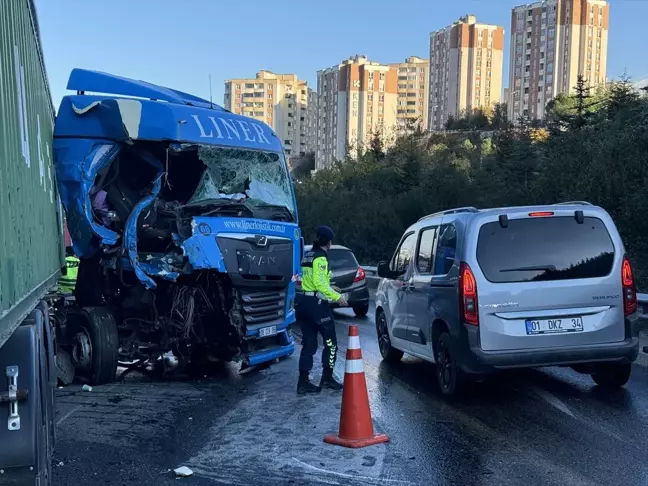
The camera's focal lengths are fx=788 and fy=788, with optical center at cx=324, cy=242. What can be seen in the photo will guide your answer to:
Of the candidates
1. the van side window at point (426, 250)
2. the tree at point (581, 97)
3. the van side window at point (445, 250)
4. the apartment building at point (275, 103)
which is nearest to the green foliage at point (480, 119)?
the tree at point (581, 97)

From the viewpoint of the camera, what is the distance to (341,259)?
55.7ft

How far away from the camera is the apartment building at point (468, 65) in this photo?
133125mm

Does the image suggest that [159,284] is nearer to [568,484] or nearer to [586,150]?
[568,484]

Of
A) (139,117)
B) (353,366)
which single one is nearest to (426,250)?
(353,366)

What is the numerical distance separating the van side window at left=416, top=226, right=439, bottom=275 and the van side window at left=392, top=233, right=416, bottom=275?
0.36 m

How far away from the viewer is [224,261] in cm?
848

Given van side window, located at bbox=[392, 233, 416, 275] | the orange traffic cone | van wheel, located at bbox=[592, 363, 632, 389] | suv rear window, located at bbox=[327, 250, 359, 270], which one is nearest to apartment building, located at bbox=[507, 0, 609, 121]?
suv rear window, located at bbox=[327, 250, 359, 270]

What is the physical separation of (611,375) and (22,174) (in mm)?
6142

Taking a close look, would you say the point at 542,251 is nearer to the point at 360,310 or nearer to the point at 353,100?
the point at 360,310

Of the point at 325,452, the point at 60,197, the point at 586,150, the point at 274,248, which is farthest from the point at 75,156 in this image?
the point at 586,150

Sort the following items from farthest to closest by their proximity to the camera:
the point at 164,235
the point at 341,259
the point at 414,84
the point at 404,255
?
the point at 414,84, the point at 341,259, the point at 404,255, the point at 164,235

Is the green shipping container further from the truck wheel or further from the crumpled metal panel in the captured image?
the truck wheel

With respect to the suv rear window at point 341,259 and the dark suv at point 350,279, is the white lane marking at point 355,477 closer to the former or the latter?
the dark suv at point 350,279

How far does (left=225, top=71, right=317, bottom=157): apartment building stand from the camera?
16788 centimetres
